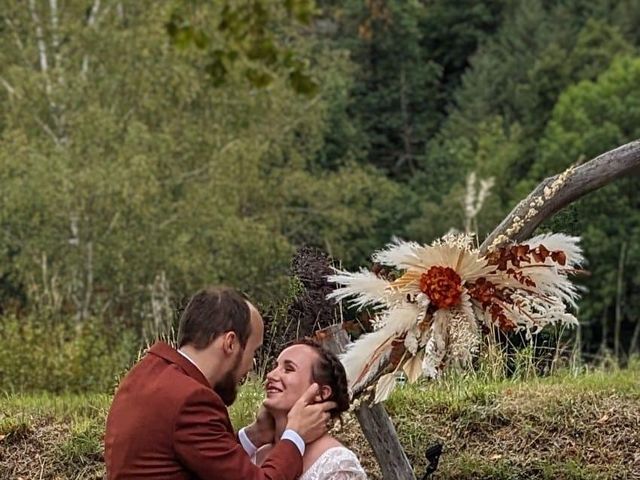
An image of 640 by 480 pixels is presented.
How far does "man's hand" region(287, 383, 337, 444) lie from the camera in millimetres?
3943

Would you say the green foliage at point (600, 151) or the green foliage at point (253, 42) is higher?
the green foliage at point (253, 42)

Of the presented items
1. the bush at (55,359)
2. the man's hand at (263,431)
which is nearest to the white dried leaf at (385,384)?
the man's hand at (263,431)

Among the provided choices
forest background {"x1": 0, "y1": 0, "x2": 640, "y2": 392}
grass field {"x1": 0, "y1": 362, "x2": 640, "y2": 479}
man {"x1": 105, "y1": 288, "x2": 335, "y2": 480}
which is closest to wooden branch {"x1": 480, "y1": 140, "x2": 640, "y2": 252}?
man {"x1": 105, "y1": 288, "x2": 335, "y2": 480}

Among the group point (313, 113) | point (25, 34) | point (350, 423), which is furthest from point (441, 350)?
point (313, 113)

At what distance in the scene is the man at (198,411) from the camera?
12.1 feet

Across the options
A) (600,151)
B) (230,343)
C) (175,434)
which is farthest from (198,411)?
(600,151)

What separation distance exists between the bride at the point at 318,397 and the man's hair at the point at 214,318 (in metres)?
0.27

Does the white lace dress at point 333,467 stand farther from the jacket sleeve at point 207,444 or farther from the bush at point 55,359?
the bush at point 55,359

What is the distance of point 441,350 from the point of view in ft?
13.8

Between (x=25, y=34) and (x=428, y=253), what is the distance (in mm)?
21360

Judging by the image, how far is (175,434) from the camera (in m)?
3.71

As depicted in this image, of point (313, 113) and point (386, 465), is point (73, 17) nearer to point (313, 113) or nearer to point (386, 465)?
point (313, 113)

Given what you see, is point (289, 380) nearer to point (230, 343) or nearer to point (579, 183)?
point (230, 343)

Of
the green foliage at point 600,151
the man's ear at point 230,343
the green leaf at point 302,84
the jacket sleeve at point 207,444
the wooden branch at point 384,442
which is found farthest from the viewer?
the green foliage at point 600,151
